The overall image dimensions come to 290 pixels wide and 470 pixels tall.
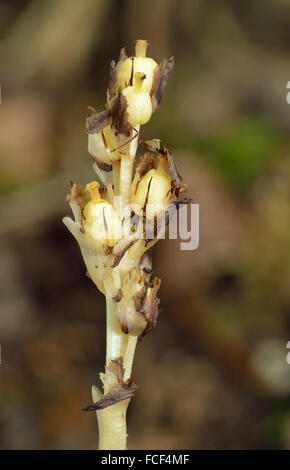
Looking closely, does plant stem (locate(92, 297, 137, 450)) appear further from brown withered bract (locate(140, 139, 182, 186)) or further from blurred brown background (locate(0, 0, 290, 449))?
blurred brown background (locate(0, 0, 290, 449))

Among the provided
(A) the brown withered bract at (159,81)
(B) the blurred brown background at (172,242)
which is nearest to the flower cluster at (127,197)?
(A) the brown withered bract at (159,81)

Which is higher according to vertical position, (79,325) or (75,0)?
(75,0)

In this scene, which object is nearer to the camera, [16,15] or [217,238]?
[217,238]

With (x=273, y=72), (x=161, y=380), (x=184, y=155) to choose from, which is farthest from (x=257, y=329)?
(x=273, y=72)

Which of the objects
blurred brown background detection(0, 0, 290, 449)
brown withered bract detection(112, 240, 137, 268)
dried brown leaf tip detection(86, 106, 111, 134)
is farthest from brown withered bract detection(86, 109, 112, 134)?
blurred brown background detection(0, 0, 290, 449)

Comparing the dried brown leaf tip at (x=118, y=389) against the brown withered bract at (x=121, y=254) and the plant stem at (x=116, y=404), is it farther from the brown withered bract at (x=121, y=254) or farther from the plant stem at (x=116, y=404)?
the brown withered bract at (x=121, y=254)

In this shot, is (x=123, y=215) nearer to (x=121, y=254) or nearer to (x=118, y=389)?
(x=121, y=254)

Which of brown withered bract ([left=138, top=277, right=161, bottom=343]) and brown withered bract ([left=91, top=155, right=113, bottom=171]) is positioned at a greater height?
brown withered bract ([left=91, top=155, right=113, bottom=171])

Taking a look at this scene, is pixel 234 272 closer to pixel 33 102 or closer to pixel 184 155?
pixel 184 155
